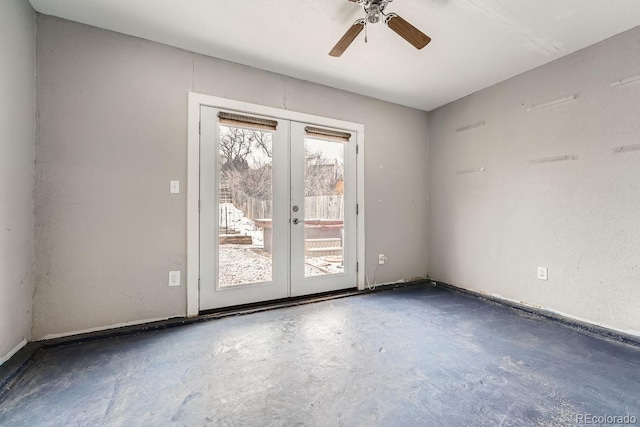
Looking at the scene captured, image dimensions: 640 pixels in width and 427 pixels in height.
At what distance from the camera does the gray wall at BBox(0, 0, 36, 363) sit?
1635 millimetres

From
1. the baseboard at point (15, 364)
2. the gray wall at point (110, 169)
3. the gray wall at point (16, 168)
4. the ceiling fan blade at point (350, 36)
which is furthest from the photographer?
the gray wall at point (110, 169)

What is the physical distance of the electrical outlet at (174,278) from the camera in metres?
2.38

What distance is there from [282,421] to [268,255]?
5.50 feet

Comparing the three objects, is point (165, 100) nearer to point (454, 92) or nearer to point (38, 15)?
point (38, 15)

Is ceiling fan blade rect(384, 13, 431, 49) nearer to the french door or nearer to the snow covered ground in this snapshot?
the french door

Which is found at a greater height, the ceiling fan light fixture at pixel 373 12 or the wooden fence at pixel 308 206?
the ceiling fan light fixture at pixel 373 12

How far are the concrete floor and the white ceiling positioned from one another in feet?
7.83

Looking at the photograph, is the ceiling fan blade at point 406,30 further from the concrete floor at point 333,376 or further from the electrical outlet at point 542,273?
the electrical outlet at point 542,273

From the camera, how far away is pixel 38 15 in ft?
6.57

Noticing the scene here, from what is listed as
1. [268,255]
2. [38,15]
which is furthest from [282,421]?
[38,15]

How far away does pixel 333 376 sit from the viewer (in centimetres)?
163

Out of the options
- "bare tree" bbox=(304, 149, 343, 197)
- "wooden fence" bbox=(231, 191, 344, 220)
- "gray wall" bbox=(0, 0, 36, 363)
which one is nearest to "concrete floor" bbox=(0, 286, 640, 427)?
"gray wall" bbox=(0, 0, 36, 363)

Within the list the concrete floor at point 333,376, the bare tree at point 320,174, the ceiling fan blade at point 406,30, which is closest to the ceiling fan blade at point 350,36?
the ceiling fan blade at point 406,30

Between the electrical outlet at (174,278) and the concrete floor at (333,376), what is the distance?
15.0 inches
